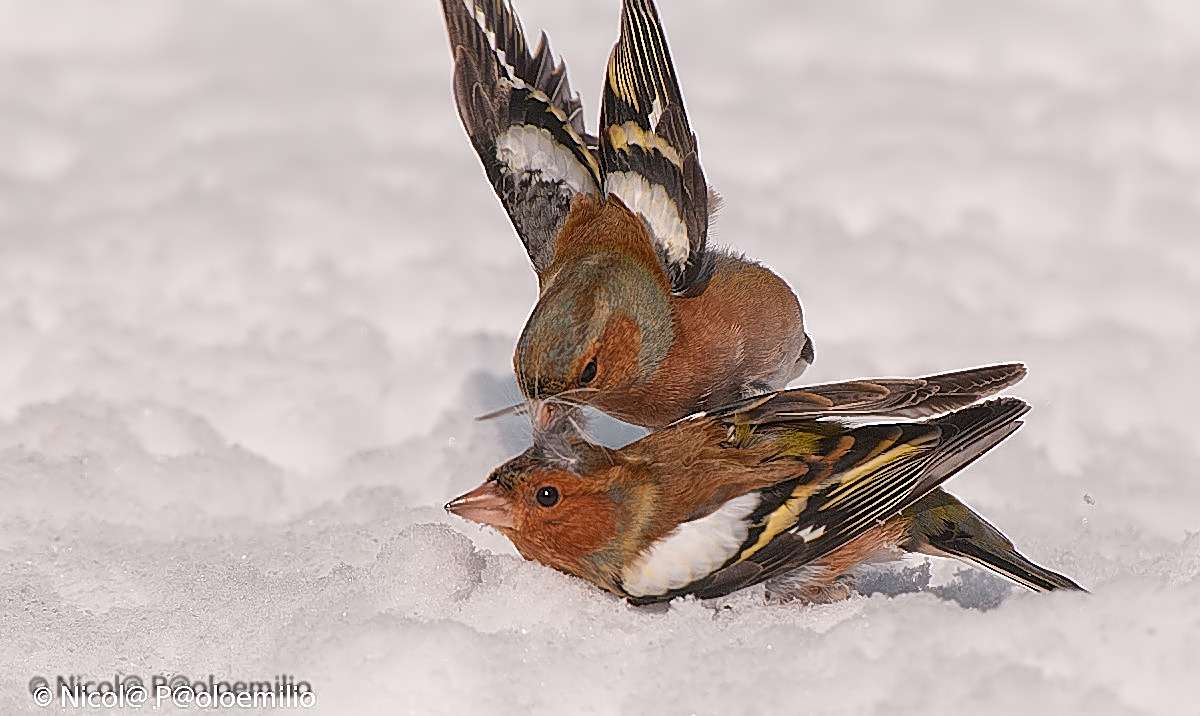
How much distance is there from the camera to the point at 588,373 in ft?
11.6

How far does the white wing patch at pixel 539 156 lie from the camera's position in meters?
4.36

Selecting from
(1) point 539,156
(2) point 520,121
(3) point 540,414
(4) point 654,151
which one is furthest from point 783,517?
(2) point 520,121

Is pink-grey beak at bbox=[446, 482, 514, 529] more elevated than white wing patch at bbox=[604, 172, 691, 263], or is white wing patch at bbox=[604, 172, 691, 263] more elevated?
white wing patch at bbox=[604, 172, 691, 263]

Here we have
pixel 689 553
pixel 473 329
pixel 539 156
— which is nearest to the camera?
pixel 689 553

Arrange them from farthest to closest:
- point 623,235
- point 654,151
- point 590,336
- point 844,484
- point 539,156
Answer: point 539,156 < point 654,151 < point 623,235 < point 590,336 < point 844,484

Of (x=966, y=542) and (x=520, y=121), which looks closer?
(x=966, y=542)

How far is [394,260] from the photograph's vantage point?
5.69m

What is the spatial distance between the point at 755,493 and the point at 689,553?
25 cm

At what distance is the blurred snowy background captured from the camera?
9.78 feet

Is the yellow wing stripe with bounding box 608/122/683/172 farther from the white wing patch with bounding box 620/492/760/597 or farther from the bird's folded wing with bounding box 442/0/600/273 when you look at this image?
the white wing patch with bounding box 620/492/760/597

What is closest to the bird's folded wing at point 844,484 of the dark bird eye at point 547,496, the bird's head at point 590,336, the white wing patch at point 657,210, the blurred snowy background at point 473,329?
the blurred snowy background at point 473,329

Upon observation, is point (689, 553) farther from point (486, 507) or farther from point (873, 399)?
point (873, 399)

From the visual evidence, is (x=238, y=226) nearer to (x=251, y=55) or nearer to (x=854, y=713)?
(x=251, y=55)

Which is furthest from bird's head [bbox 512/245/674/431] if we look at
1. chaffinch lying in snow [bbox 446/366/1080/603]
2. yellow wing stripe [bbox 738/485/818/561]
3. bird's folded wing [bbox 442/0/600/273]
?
yellow wing stripe [bbox 738/485/818/561]
